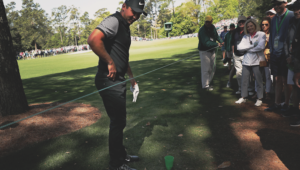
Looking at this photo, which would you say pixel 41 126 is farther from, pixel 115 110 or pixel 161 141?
pixel 161 141

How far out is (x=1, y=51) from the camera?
14.0 ft

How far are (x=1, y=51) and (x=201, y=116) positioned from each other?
451cm

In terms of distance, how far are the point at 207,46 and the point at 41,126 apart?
195 inches

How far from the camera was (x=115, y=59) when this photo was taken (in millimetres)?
2676

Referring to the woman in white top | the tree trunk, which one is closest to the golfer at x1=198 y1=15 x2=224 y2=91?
the woman in white top

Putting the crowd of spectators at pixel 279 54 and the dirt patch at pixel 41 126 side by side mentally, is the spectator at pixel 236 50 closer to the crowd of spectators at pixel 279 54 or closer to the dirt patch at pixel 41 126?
the crowd of spectators at pixel 279 54

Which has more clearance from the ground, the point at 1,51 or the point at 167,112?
the point at 1,51

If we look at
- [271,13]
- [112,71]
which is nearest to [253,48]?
[271,13]

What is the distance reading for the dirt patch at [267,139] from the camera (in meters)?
2.94

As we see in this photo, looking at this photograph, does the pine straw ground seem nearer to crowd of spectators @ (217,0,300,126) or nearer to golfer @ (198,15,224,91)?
crowd of spectators @ (217,0,300,126)

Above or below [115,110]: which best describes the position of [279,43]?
above

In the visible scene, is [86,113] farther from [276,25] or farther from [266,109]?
[276,25]

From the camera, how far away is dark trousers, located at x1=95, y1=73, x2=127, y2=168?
2.70 meters

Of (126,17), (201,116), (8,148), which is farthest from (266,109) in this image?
(8,148)
